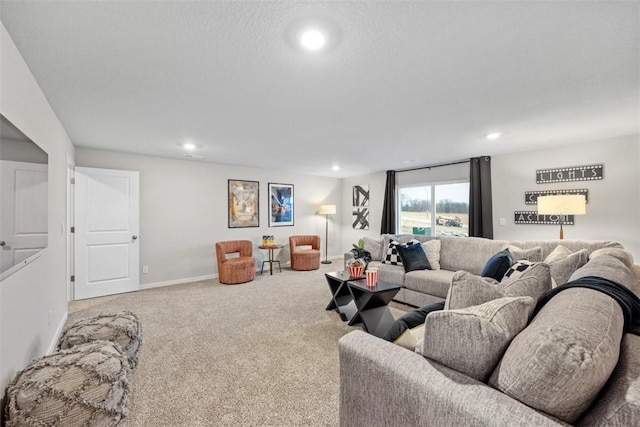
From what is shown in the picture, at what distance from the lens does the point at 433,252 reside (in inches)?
162

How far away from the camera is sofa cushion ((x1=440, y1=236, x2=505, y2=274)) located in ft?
12.4

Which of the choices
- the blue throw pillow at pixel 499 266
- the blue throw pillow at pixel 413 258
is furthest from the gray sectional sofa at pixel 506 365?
the blue throw pillow at pixel 413 258

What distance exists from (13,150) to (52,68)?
78cm

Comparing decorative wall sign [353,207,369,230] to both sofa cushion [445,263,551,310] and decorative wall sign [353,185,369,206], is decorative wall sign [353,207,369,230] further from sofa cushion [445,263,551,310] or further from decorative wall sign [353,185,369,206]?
sofa cushion [445,263,551,310]

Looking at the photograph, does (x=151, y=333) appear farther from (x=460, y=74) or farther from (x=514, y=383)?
(x=460, y=74)

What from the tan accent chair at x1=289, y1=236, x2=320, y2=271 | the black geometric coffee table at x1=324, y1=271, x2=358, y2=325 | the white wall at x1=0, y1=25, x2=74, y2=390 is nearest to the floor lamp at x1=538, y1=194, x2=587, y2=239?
the black geometric coffee table at x1=324, y1=271, x2=358, y2=325

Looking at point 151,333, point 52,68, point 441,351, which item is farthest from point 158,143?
point 441,351

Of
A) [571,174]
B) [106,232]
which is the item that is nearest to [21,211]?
[106,232]

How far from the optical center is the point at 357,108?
2666 mm

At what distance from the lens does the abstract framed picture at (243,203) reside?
5.77 meters

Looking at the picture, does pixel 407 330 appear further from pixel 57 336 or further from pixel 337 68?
pixel 57 336

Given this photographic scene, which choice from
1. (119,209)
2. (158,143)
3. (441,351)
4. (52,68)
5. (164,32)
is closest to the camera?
(441,351)

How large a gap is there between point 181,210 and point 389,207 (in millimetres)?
4329

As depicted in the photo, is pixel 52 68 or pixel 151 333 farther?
pixel 151 333
